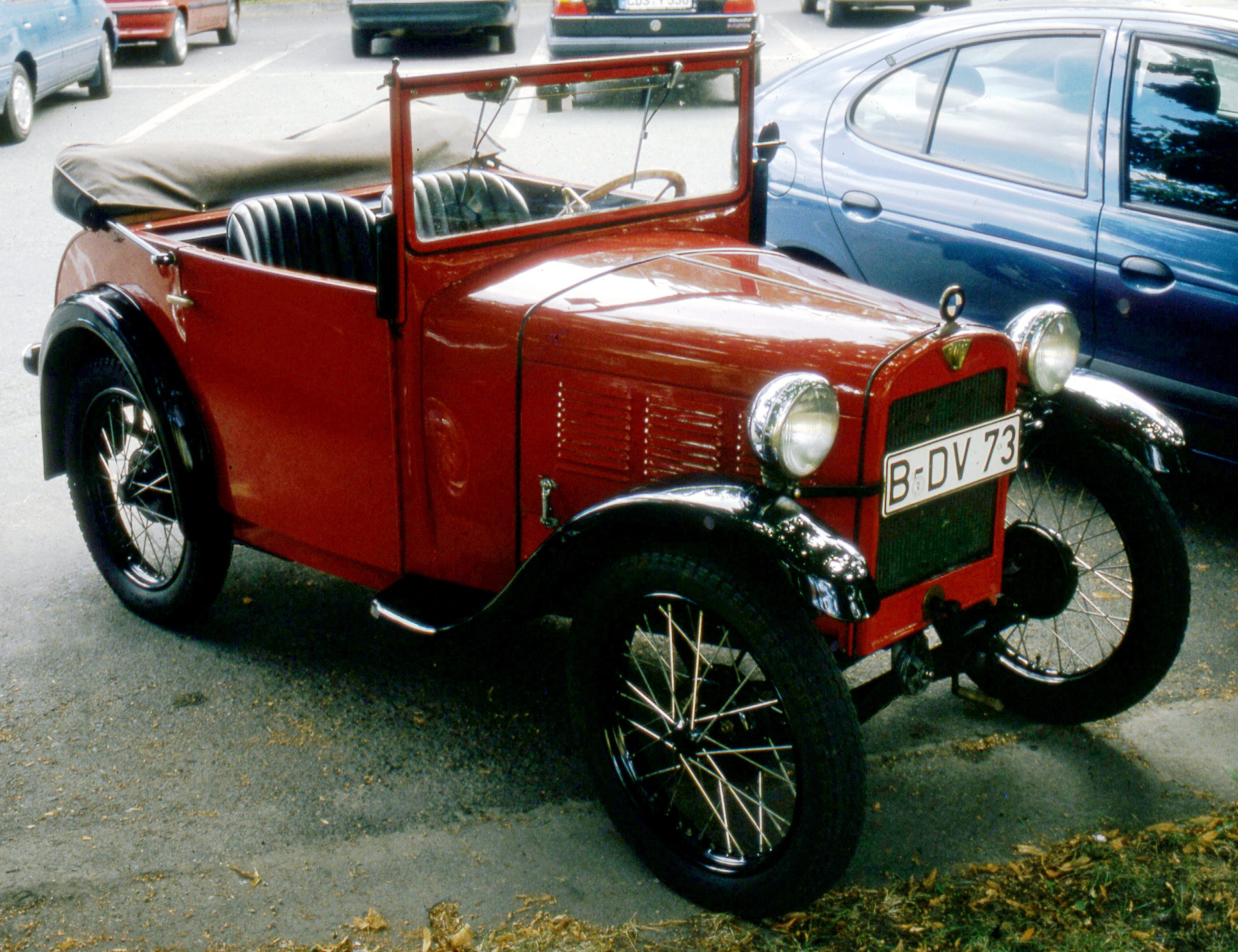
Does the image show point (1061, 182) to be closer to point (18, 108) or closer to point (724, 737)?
point (724, 737)

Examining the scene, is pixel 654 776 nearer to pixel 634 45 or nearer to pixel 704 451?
pixel 704 451

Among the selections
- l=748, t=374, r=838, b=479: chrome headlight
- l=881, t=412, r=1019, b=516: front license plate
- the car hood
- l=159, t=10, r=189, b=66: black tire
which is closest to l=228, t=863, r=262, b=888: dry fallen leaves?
the car hood

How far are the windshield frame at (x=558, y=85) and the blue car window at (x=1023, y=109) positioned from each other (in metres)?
1.11

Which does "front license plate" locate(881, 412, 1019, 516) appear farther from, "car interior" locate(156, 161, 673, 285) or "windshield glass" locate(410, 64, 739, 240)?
"car interior" locate(156, 161, 673, 285)

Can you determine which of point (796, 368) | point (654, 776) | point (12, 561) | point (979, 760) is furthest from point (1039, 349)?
point (12, 561)

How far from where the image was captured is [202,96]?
40.7 feet

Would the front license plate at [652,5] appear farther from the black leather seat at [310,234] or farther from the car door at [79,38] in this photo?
the black leather seat at [310,234]

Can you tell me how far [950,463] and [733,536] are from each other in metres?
0.52

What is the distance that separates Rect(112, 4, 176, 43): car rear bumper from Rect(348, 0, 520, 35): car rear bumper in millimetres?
2013

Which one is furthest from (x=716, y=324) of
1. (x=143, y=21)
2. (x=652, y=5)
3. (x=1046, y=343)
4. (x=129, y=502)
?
(x=143, y=21)

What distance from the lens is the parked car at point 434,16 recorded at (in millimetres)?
13609

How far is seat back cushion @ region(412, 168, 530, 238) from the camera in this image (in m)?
2.85

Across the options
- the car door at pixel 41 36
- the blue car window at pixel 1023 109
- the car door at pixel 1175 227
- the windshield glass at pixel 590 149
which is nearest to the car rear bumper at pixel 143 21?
the car door at pixel 41 36

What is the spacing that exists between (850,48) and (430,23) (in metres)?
10.1
